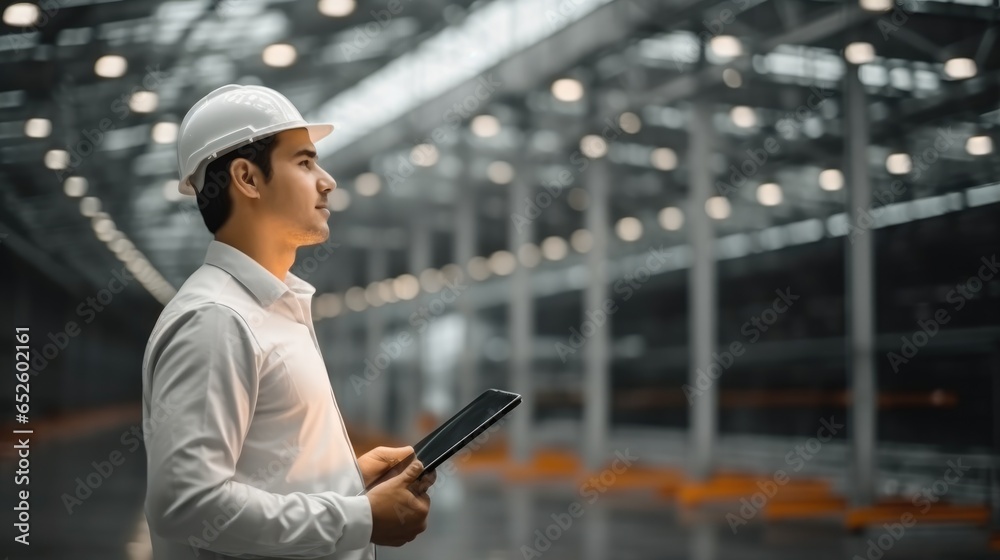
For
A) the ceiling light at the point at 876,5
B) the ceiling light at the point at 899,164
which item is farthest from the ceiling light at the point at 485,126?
the ceiling light at the point at 899,164

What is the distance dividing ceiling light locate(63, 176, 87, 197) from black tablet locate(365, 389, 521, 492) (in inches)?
463

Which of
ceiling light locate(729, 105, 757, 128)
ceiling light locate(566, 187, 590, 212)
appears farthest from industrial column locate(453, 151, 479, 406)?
ceiling light locate(729, 105, 757, 128)

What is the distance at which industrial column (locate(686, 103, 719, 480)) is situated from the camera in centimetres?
1333

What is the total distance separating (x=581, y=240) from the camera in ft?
55.2

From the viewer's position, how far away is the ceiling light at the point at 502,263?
1788 cm

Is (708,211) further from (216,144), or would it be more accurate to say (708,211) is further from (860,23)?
(216,144)

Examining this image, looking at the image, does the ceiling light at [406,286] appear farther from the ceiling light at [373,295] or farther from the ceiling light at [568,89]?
the ceiling light at [568,89]

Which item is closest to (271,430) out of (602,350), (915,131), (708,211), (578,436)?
(915,131)

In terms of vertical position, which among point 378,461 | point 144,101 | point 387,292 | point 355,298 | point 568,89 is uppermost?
point 568,89

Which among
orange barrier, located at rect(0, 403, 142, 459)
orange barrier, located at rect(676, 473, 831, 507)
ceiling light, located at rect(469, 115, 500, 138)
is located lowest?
orange barrier, located at rect(676, 473, 831, 507)

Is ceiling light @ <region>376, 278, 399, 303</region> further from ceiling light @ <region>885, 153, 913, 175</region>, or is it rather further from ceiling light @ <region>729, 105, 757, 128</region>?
ceiling light @ <region>885, 153, 913, 175</region>

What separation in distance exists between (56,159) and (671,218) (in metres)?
9.00

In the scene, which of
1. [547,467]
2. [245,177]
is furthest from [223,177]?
[547,467]

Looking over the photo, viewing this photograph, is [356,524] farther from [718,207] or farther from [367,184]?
[367,184]
